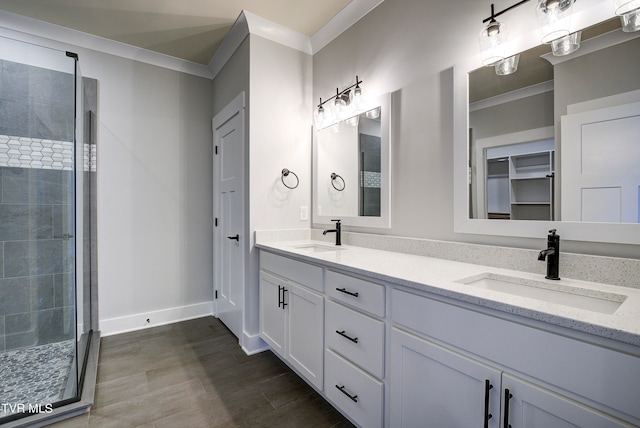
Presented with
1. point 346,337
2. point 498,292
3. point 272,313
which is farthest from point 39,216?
point 498,292

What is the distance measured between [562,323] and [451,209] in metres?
0.92

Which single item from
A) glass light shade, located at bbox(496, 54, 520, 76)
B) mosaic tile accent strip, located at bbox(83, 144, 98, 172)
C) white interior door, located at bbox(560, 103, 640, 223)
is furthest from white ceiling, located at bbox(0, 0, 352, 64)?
white interior door, located at bbox(560, 103, 640, 223)

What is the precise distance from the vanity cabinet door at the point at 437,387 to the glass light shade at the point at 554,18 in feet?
4.32

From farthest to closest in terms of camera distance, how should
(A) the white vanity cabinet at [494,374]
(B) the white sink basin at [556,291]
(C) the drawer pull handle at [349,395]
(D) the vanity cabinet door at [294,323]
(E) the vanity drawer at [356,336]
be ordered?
(D) the vanity cabinet door at [294,323] < (C) the drawer pull handle at [349,395] < (E) the vanity drawer at [356,336] < (B) the white sink basin at [556,291] < (A) the white vanity cabinet at [494,374]

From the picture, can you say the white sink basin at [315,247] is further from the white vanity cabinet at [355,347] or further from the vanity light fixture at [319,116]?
the vanity light fixture at [319,116]

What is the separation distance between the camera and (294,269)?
6.16ft

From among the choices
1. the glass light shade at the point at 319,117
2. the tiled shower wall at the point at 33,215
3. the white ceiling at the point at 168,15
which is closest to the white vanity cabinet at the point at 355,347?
the glass light shade at the point at 319,117

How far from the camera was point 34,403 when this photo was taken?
1.64 m

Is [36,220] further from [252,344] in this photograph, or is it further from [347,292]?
[347,292]

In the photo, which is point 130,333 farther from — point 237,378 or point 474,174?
point 474,174

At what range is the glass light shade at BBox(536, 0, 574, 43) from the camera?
117 cm

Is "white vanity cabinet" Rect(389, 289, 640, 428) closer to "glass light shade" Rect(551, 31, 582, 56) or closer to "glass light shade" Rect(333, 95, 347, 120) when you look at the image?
"glass light shade" Rect(551, 31, 582, 56)

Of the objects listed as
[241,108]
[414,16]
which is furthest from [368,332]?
[241,108]

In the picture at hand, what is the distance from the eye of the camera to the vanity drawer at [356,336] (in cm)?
128
